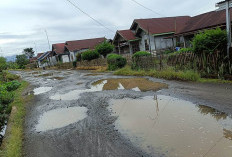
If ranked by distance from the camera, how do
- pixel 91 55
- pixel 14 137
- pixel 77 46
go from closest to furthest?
Answer: 1. pixel 14 137
2. pixel 91 55
3. pixel 77 46

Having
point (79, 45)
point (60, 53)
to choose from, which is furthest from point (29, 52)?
point (79, 45)

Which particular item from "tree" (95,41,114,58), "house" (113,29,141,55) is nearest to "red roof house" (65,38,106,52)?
"house" (113,29,141,55)

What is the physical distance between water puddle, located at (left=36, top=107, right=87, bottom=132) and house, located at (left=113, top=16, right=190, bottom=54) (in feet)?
56.7

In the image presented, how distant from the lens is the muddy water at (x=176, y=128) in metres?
3.41

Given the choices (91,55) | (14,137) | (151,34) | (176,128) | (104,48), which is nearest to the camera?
(176,128)

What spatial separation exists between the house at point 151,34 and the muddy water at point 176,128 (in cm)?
1721

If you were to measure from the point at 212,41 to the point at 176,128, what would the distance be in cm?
618

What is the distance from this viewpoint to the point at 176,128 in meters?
4.31

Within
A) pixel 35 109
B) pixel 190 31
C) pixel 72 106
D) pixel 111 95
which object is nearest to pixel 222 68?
pixel 111 95

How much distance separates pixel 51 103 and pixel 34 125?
2.41 m

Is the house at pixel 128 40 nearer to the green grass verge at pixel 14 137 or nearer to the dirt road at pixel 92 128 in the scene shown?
the dirt road at pixel 92 128

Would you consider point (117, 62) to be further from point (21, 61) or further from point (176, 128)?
point (21, 61)

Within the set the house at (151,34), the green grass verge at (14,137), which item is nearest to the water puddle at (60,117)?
the green grass verge at (14,137)

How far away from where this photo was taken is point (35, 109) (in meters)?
7.54
